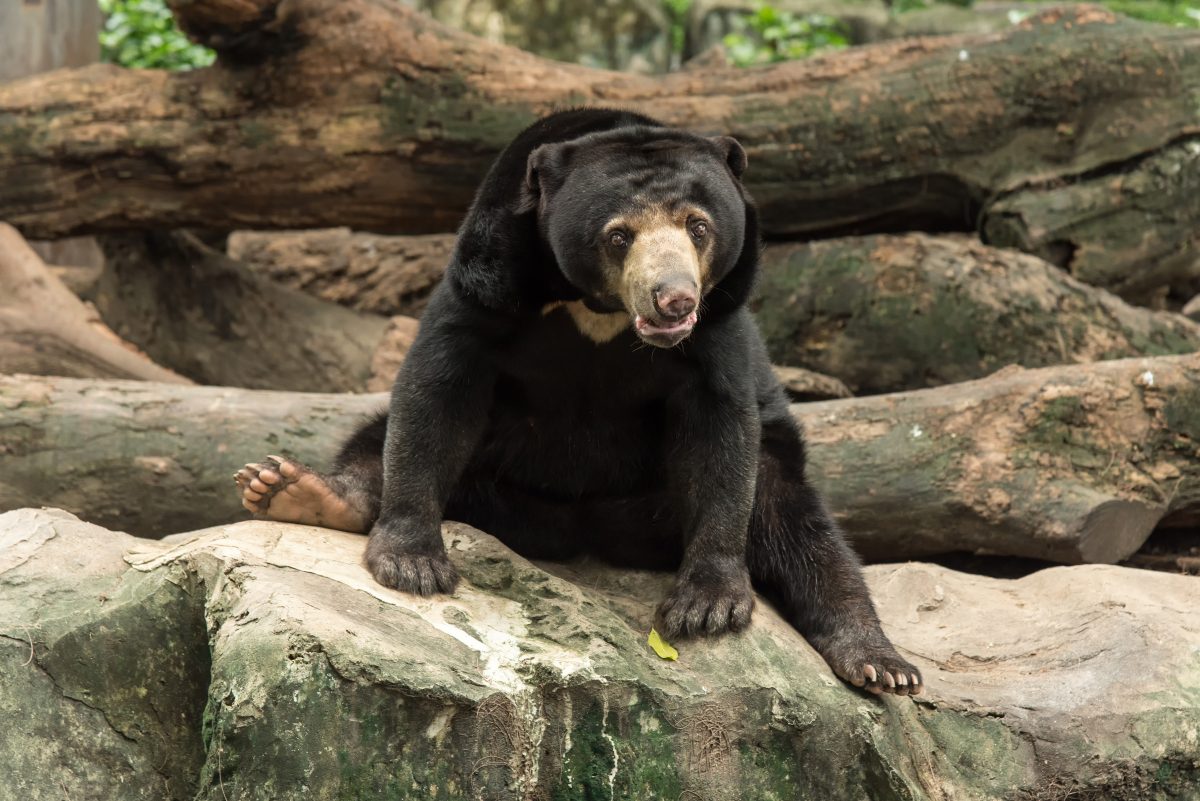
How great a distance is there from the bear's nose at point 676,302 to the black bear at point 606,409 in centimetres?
2

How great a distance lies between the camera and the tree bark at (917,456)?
557 centimetres

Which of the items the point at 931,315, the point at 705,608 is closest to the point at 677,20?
the point at 931,315

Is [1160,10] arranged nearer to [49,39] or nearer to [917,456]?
[917,456]

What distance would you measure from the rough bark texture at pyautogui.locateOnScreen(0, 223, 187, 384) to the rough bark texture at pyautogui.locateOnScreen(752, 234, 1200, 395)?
11.4ft

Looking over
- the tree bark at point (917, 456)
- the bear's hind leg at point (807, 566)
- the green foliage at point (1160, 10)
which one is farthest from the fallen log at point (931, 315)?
the green foliage at point (1160, 10)

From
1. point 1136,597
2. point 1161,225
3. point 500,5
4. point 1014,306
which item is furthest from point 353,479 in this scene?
point 500,5

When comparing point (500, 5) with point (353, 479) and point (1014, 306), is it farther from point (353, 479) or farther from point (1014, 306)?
point (353, 479)

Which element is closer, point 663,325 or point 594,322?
point 663,325

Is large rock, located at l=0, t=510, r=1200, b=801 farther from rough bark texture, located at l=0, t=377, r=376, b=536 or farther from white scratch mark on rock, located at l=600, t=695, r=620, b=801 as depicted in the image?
rough bark texture, located at l=0, t=377, r=376, b=536

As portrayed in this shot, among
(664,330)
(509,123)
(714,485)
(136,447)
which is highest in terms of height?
(664,330)

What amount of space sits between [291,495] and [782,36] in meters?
11.5

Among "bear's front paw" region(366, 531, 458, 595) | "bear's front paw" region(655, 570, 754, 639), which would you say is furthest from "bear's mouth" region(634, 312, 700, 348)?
"bear's front paw" region(366, 531, 458, 595)

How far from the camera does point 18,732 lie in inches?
124

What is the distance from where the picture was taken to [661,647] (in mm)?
3811
